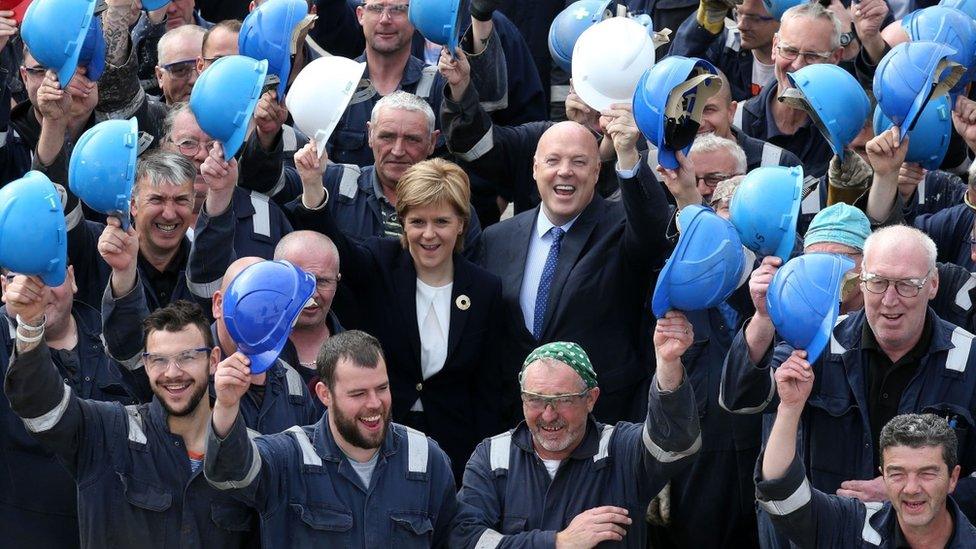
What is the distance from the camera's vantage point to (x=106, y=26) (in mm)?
10188

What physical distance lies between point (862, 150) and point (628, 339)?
2145 mm

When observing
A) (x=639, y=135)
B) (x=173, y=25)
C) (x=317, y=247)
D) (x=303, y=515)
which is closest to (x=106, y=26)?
(x=173, y=25)

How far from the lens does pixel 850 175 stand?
9.24 m

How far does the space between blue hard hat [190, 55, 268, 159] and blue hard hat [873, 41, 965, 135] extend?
3.01 m

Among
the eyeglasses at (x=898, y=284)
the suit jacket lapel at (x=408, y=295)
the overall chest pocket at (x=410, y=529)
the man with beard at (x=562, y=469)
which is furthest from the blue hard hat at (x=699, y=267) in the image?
the suit jacket lapel at (x=408, y=295)

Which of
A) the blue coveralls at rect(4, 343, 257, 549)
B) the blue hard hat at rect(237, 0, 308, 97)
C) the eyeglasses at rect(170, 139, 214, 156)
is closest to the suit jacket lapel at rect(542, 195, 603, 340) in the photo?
the blue hard hat at rect(237, 0, 308, 97)

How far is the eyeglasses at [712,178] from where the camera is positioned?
9406mm

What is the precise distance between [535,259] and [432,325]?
2.08 feet

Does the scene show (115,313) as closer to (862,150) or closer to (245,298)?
(245,298)

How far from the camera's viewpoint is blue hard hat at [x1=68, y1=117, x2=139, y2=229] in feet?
26.1

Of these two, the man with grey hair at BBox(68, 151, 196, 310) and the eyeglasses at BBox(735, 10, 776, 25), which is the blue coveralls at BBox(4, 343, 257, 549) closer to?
the man with grey hair at BBox(68, 151, 196, 310)

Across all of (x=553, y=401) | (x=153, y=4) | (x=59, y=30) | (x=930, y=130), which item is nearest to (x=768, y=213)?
(x=553, y=401)

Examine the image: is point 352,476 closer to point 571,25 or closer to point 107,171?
point 107,171

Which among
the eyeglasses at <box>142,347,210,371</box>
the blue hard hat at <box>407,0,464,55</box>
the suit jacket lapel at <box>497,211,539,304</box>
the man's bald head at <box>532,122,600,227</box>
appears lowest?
the eyeglasses at <box>142,347,210,371</box>
